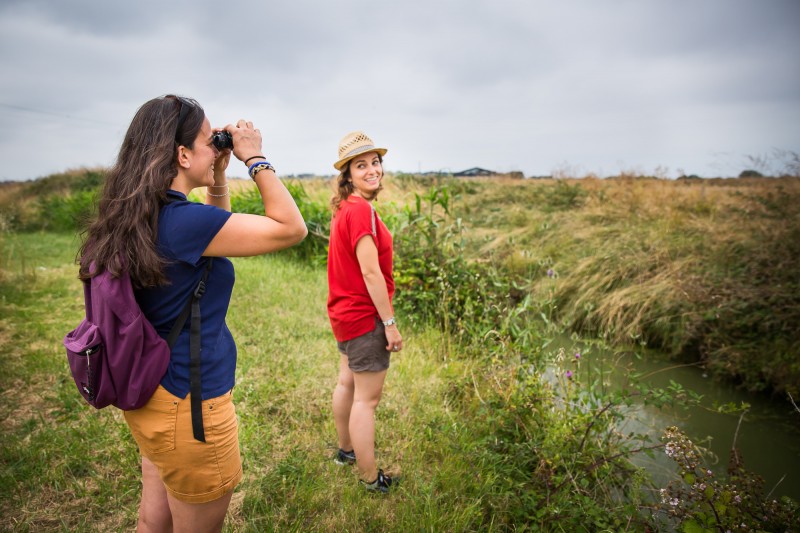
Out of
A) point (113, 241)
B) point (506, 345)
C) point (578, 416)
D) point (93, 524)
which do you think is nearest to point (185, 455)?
point (113, 241)

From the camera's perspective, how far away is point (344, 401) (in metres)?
2.62

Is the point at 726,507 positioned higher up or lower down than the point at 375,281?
lower down

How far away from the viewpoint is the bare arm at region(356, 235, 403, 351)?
2225 millimetres

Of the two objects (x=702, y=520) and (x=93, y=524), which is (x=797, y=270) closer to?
(x=702, y=520)

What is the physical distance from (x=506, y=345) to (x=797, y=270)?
3785 mm

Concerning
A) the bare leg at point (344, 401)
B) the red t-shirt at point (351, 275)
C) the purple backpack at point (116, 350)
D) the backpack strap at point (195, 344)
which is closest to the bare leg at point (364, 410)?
the bare leg at point (344, 401)

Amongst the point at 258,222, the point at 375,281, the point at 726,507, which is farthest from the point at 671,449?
the point at 258,222

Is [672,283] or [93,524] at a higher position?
[672,283]

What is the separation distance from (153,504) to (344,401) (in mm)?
1134

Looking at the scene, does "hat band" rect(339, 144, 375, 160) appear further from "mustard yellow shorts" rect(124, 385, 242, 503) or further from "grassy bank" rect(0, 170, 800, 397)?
"grassy bank" rect(0, 170, 800, 397)

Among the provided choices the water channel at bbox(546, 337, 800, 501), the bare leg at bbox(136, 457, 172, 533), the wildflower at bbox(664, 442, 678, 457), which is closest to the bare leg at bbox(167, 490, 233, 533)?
the bare leg at bbox(136, 457, 172, 533)

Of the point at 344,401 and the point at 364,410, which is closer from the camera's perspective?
the point at 364,410

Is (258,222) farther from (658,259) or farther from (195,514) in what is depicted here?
(658,259)

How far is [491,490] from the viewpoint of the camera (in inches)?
100
